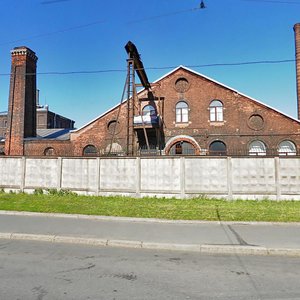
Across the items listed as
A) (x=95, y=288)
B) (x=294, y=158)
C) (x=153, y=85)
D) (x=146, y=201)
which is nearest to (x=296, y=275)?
(x=95, y=288)

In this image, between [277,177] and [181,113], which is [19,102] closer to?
[181,113]

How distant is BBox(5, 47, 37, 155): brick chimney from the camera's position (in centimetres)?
2978

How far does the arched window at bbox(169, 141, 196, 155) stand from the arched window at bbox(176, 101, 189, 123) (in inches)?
82.1

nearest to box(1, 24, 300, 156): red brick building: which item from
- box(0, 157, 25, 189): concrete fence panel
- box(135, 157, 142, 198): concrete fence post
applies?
box(0, 157, 25, 189): concrete fence panel

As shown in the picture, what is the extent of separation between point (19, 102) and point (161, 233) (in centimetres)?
2609

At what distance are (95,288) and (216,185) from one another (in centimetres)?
1003

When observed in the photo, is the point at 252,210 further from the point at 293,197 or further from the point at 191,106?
the point at 191,106

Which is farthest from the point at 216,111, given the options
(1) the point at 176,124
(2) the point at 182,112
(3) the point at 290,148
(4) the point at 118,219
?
(4) the point at 118,219

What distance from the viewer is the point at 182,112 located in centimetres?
2900

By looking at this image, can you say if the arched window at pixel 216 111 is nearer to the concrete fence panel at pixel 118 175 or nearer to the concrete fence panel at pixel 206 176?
the concrete fence panel at pixel 206 176

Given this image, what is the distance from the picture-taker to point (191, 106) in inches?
1135

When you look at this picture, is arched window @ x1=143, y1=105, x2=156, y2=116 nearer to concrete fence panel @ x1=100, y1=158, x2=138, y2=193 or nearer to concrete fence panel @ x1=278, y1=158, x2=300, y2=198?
concrete fence panel @ x1=100, y1=158, x2=138, y2=193

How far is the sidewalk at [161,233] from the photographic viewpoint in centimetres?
670

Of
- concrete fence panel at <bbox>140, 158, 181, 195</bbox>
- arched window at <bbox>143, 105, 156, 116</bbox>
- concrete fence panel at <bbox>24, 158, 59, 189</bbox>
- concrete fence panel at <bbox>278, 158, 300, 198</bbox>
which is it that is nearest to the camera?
concrete fence panel at <bbox>278, 158, 300, 198</bbox>
